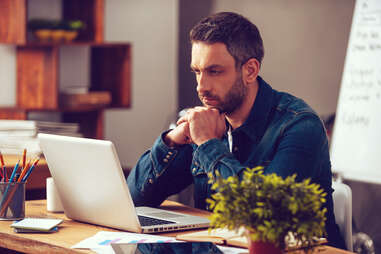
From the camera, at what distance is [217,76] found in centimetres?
192

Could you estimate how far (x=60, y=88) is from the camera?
373cm

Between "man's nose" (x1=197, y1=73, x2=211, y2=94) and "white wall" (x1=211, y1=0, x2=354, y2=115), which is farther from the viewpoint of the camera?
"white wall" (x1=211, y1=0, x2=354, y2=115)

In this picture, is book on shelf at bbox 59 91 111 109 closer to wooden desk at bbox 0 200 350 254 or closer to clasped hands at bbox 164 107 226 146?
clasped hands at bbox 164 107 226 146

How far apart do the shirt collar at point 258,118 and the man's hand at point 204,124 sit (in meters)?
0.08

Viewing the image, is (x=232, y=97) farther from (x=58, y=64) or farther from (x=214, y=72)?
(x=58, y=64)

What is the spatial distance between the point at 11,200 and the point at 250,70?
823mm

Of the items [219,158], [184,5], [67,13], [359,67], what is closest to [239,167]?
[219,158]

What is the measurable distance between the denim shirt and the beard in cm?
5

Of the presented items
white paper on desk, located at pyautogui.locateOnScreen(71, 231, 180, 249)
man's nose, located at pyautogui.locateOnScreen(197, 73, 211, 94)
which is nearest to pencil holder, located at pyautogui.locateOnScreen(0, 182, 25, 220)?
white paper on desk, located at pyautogui.locateOnScreen(71, 231, 180, 249)

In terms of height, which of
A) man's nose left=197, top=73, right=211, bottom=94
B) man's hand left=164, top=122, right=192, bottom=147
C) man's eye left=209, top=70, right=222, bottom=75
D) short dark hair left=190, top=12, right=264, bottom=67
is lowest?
man's hand left=164, top=122, right=192, bottom=147

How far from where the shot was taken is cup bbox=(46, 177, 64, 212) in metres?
1.90

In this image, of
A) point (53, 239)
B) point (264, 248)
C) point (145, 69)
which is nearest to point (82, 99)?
point (145, 69)

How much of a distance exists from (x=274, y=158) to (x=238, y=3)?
8.51 feet

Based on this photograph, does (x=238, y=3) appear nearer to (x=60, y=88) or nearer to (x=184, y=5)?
(x=184, y=5)
